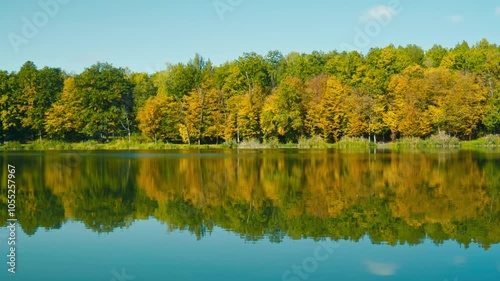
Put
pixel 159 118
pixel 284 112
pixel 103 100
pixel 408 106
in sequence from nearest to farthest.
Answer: pixel 408 106 → pixel 284 112 → pixel 159 118 → pixel 103 100

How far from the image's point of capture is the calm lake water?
11.5m

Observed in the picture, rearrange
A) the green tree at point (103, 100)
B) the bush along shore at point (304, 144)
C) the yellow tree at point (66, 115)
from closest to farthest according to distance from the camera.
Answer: the bush along shore at point (304, 144)
the yellow tree at point (66, 115)
the green tree at point (103, 100)

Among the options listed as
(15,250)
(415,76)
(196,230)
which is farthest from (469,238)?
(415,76)

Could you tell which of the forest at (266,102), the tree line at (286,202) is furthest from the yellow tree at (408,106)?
the tree line at (286,202)

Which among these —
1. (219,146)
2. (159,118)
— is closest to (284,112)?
(219,146)

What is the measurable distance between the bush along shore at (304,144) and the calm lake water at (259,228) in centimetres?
3922

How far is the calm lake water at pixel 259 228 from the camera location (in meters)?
11.5

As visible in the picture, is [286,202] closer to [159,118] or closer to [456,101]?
[456,101]

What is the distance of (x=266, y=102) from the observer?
77.6 metres

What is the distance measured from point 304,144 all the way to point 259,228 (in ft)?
188

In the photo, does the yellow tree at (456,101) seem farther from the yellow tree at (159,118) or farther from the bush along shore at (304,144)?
the yellow tree at (159,118)

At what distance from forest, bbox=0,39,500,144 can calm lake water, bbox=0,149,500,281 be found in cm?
4395

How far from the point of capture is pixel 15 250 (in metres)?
13.2

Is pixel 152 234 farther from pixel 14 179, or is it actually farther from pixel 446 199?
pixel 14 179
